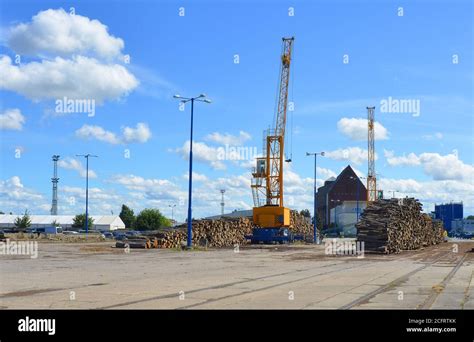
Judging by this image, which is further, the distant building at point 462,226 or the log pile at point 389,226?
the distant building at point 462,226

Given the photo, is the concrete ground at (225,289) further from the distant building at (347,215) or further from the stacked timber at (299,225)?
the distant building at (347,215)

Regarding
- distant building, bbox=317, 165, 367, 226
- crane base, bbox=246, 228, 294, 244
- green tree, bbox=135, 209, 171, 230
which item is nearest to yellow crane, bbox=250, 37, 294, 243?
crane base, bbox=246, 228, 294, 244

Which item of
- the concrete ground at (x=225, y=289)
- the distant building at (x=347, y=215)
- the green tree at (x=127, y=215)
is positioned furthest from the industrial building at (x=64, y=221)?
the concrete ground at (x=225, y=289)

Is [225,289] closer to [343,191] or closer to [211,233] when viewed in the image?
[211,233]

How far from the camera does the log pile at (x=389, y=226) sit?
44719 mm

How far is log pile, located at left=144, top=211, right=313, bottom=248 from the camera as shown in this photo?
1999 inches

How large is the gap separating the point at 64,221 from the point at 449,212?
360 feet

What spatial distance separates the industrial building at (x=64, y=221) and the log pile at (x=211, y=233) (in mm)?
100144

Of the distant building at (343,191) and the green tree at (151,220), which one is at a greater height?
the distant building at (343,191)

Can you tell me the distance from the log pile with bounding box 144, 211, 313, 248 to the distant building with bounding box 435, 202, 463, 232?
102 meters

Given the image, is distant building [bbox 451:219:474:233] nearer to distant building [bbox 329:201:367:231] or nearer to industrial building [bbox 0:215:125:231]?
distant building [bbox 329:201:367:231]

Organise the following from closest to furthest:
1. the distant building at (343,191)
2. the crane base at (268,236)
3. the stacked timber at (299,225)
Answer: the crane base at (268,236), the stacked timber at (299,225), the distant building at (343,191)
